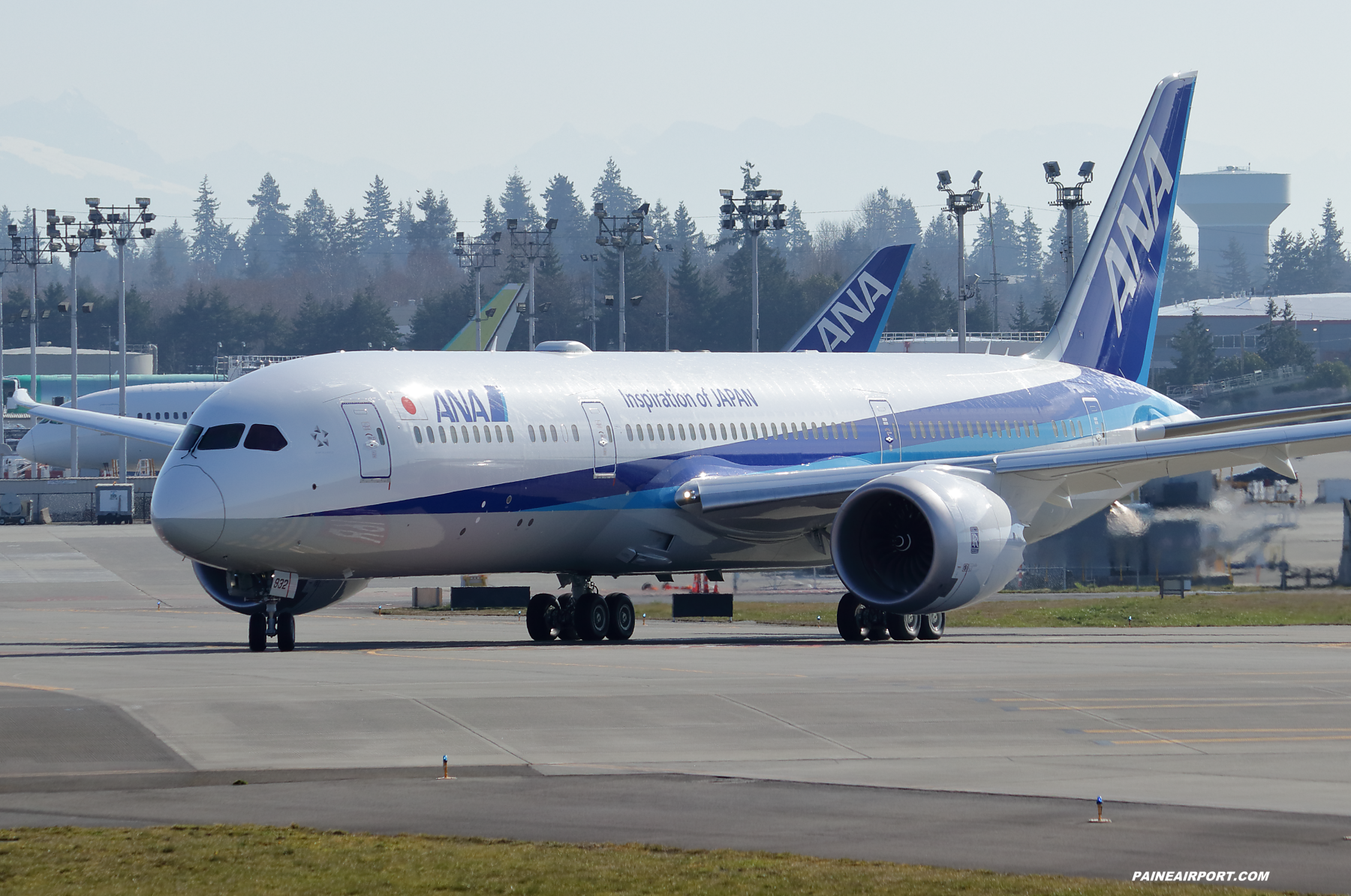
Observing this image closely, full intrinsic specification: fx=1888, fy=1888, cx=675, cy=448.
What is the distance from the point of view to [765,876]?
11398mm

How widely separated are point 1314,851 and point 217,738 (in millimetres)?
9619

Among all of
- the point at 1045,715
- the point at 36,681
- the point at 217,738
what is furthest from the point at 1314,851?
the point at 36,681

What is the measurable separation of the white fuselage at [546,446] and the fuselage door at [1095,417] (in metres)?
0.33

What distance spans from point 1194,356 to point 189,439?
5120 inches

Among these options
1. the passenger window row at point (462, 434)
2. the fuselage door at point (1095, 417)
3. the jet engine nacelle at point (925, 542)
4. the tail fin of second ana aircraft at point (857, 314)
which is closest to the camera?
the passenger window row at point (462, 434)

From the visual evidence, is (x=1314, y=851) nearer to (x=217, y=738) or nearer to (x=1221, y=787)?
(x=1221, y=787)

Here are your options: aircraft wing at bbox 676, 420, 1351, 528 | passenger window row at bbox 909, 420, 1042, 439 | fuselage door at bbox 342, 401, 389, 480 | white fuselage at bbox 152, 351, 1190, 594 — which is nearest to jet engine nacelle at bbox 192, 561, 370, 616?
white fuselage at bbox 152, 351, 1190, 594

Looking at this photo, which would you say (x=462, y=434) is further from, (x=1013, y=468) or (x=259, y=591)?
(x=1013, y=468)

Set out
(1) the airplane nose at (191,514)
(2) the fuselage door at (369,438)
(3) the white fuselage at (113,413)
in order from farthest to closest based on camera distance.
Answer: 1. (3) the white fuselage at (113,413)
2. (2) the fuselage door at (369,438)
3. (1) the airplane nose at (191,514)

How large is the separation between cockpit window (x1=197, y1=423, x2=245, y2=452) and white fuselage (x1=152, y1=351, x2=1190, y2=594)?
0.12ft

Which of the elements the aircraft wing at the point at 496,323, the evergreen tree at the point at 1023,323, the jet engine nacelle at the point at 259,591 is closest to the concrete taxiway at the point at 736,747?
the jet engine nacelle at the point at 259,591

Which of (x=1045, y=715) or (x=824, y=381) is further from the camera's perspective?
(x=824, y=381)

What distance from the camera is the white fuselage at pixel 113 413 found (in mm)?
98938

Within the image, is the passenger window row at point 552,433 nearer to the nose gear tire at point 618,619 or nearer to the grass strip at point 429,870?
the nose gear tire at point 618,619
